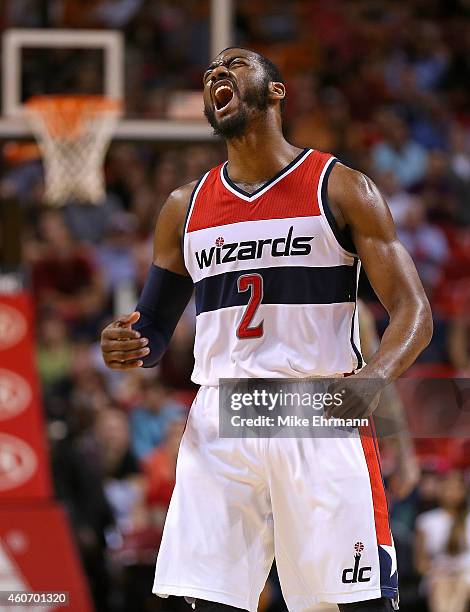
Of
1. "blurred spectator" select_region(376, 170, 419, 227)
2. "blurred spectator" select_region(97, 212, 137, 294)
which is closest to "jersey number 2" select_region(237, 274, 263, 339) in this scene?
"blurred spectator" select_region(97, 212, 137, 294)

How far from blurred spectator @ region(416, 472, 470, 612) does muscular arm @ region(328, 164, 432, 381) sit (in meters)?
4.81

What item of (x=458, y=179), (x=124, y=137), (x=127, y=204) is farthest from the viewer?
(x=458, y=179)

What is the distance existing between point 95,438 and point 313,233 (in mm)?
5100

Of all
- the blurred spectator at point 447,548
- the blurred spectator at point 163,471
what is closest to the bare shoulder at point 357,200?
the blurred spectator at point 163,471

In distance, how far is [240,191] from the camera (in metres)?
3.80

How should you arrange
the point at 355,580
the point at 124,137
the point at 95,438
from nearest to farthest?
the point at 355,580
the point at 95,438
the point at 124,137

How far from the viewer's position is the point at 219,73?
3.76m

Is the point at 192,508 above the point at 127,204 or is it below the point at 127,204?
below

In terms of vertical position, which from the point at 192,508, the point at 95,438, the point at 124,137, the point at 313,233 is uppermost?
the point at 124,137

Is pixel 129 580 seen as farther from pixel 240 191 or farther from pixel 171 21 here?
pixel 171 21

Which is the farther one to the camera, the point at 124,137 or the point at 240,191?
the point at 124,137

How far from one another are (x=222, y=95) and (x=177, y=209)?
1.37ft

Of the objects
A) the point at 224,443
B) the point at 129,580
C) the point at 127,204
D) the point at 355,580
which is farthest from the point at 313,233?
the point at 127,204

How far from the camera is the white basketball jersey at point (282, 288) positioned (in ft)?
12.0
